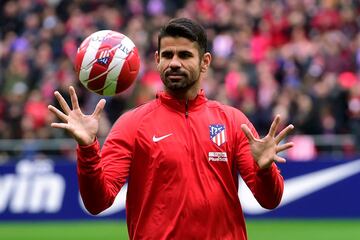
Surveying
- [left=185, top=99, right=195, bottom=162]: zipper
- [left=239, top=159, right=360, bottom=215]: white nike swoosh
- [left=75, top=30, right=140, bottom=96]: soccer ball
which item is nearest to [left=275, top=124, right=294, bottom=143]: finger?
[left=185, top=99, right=195, bottom=162]: zipper

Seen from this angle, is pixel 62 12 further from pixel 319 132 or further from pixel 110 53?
pixel 110 53

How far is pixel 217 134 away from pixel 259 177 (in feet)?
1.34

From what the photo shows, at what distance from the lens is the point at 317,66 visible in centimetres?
2005

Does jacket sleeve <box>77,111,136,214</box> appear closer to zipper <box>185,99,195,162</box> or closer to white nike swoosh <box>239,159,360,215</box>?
zipper <box>185,99,195,162</box>

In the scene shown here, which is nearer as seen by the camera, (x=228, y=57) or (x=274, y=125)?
(x=274, y=125)

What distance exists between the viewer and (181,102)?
21.1ft

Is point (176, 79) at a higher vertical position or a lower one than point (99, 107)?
higher

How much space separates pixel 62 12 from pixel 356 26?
285 inches

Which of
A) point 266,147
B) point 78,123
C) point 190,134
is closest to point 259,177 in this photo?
point 266,147

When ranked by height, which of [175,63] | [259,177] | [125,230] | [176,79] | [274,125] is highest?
[175,63]

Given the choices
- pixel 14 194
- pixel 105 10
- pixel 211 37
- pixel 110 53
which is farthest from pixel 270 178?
pixel 105 10

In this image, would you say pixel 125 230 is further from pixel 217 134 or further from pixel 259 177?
pixel 259 177

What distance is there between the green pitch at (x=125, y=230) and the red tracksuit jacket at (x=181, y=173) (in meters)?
8.88

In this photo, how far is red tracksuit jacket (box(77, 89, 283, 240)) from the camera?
20.2 ft
